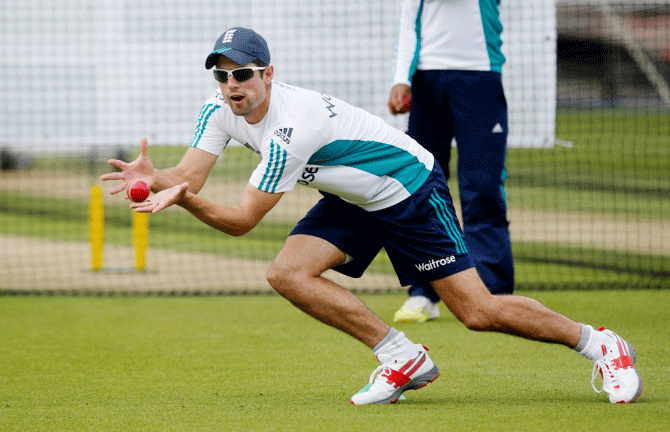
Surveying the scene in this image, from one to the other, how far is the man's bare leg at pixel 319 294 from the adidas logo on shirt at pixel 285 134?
0.61 meters

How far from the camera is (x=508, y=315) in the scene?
4.77m

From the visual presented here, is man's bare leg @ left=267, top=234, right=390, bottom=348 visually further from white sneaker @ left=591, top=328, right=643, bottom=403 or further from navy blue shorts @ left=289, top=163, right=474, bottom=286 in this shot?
white sneaker @ left=591, top=328, right=643, bottom=403

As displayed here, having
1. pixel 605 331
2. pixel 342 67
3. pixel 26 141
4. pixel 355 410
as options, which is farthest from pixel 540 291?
pixel 26 141

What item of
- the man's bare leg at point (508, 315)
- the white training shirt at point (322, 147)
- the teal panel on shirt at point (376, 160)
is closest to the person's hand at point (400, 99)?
the white training shirt at point (322, 147)

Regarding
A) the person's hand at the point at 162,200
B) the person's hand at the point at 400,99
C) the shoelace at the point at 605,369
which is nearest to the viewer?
the person's hand at the point at 162,200

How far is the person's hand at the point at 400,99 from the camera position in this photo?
6734 millimetres

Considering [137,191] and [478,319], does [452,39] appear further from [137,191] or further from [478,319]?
[137,191]

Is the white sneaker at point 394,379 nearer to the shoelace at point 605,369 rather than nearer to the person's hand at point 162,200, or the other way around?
the shoelace at point 605,369

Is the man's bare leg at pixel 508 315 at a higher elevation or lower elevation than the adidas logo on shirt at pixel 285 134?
lower

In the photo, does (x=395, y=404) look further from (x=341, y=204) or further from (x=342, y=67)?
(x=342, y=67)

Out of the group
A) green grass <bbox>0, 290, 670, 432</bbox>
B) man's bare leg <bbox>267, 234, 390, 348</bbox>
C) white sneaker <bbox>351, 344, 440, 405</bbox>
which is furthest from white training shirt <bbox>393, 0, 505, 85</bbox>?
white sneaker <bbox>351, 344, 440, 405</bbox>

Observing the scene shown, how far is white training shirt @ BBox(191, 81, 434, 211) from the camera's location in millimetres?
4578

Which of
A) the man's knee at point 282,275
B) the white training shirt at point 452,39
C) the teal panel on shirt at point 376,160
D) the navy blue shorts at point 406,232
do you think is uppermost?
the white training shirt at point 452,39

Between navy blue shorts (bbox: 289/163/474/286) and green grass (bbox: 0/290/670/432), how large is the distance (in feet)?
1.99
